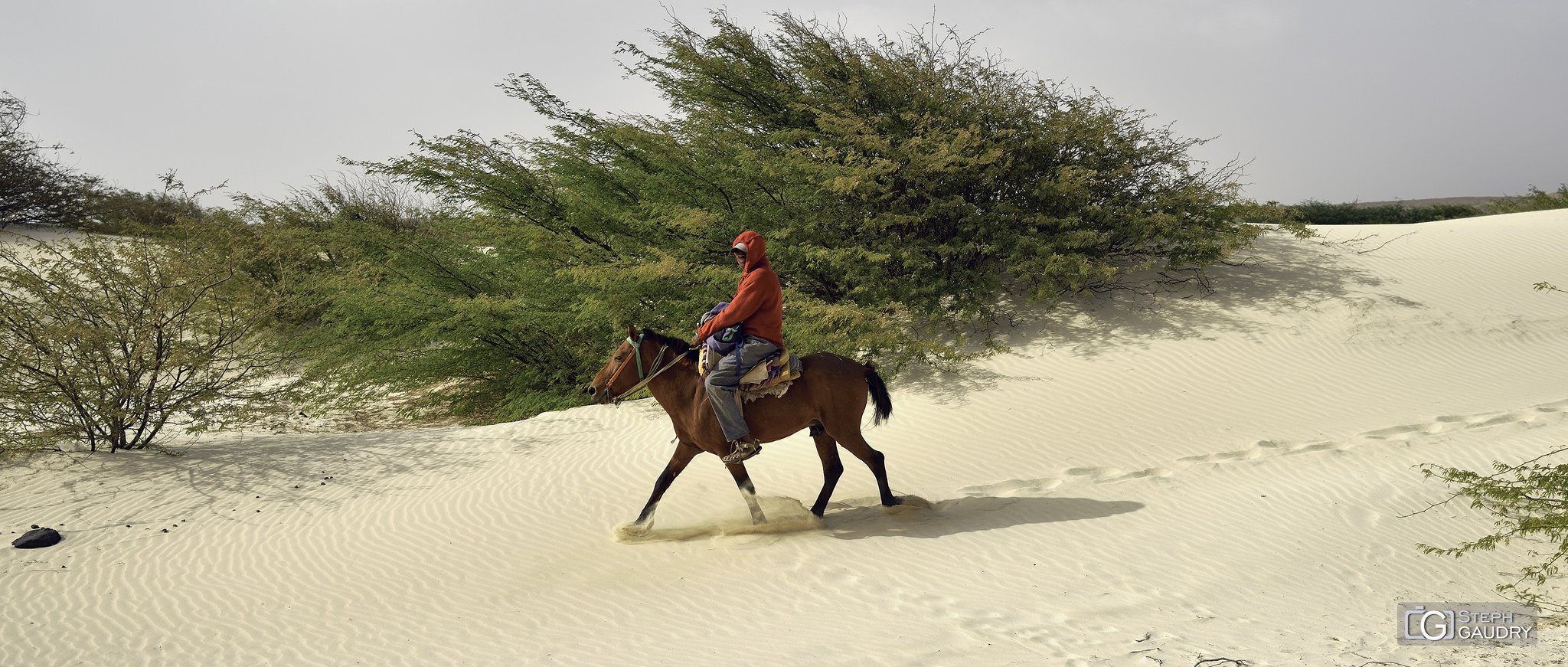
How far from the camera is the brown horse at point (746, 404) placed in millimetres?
7141

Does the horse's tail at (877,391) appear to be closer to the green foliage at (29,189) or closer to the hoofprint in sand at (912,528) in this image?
the hoofprint in sand at (912,528)

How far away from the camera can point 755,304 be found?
22.6ft

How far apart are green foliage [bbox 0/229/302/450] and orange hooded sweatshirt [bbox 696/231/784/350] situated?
7408 millimetres

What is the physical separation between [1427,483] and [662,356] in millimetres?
7577

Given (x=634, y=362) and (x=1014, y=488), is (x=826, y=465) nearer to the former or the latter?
(x=634, y=362)

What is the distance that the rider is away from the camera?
6875mm

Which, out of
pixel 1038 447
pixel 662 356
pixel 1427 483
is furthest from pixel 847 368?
pixel 1427 483

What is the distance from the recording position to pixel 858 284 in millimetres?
14656

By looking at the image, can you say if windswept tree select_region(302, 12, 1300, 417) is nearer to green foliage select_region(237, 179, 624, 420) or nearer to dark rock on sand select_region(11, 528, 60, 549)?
green foliage select_region(237, 179, 624, 420)

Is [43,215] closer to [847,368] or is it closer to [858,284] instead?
[858,284]

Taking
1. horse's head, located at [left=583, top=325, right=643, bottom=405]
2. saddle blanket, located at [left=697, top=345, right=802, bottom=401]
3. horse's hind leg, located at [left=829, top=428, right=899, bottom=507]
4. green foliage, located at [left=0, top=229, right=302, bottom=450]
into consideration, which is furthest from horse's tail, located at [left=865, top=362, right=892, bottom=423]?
green foliage, located at [left=0, top=229, right=302, bottom=450]

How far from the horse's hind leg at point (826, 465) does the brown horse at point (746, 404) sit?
15 mm

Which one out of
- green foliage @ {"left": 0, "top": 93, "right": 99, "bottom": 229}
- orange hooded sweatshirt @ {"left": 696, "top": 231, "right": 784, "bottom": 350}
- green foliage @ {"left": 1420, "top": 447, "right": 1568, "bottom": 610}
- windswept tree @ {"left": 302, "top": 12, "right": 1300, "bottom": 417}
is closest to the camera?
green foliage @ {"left": 1420, "top": 447, "right": 1568, "bottom": 610}

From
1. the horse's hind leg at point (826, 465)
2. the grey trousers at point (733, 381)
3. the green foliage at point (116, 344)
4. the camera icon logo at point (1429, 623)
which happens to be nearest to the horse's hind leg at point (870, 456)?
the horse's hind leg at point (826, 465)
